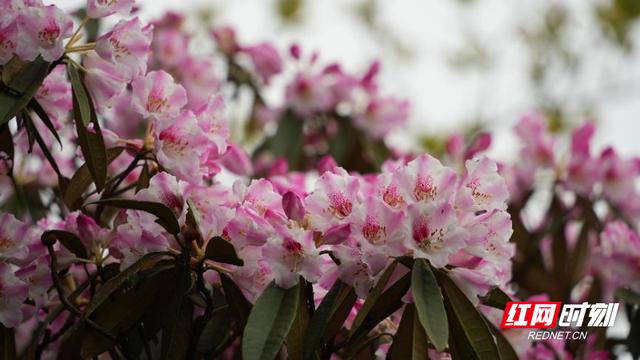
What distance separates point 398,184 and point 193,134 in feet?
0.87

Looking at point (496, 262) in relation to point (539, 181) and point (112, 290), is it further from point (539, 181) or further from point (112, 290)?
point (539, 181)

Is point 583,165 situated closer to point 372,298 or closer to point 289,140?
point 289,140

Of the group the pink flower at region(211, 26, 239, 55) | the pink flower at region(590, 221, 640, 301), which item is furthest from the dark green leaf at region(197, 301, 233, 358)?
the pink flower at region(211, 26, 239, 55)

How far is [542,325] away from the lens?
1.30 meters

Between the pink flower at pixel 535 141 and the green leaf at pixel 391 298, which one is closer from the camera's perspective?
the green leaf at pixel 391 298

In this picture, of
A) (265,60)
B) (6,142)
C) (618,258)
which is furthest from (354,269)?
(265,60)

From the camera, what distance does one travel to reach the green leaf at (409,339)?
3.26 feet

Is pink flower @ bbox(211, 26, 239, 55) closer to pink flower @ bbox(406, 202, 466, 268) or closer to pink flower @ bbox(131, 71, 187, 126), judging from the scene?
pink flower @ bbox(131, 71, 187, 126)

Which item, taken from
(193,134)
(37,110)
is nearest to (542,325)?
(193,134)

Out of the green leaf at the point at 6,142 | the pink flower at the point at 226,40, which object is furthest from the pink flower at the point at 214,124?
the pink flower at the point at 226,40

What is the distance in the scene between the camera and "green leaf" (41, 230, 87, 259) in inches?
42.2

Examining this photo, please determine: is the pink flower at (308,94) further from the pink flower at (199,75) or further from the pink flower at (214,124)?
the pink flower at (214,124)

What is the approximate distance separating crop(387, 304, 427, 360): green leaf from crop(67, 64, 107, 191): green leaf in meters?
0.39

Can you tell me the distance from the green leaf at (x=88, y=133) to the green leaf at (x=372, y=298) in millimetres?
345
